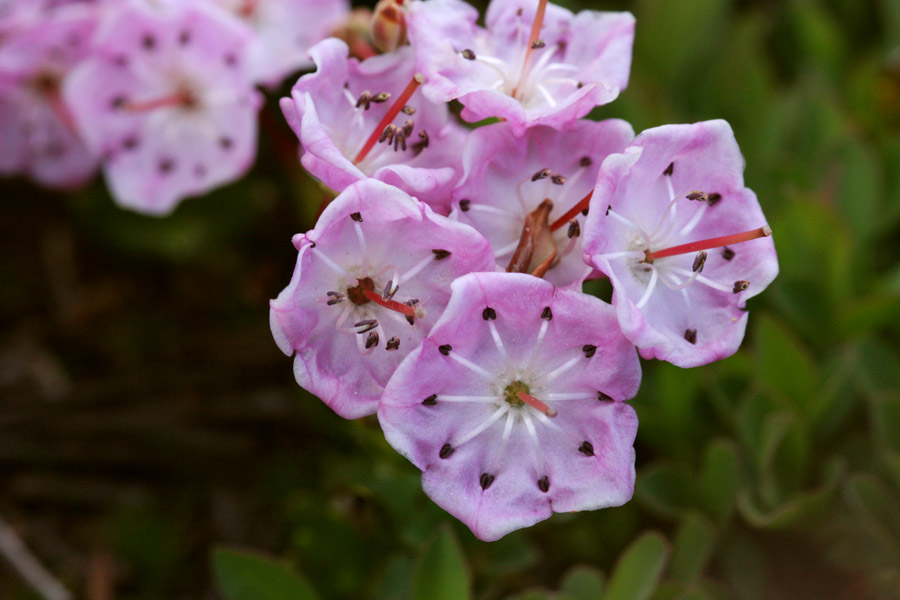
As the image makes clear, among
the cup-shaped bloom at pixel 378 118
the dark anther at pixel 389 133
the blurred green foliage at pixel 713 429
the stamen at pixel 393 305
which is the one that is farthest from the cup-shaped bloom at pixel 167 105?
the stamen at pixel 393 305

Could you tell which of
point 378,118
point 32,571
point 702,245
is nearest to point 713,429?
point 702,245

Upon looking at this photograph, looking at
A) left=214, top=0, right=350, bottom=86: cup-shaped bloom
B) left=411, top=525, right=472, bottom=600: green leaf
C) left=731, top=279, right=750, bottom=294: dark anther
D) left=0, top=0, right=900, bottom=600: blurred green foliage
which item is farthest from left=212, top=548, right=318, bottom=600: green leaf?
left=214, top=0, right=350, bottom=86: cup-shaped bloom

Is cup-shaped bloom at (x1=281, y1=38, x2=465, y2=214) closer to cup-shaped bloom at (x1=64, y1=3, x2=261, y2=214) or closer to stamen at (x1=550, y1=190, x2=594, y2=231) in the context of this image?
stamen at (x1=550, y1=190, x2=594, y2=231)

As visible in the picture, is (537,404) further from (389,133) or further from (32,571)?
(32,571)

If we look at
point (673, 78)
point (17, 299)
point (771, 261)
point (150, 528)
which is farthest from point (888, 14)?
point (17, 299)

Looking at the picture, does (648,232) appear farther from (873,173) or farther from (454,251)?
(873,173)

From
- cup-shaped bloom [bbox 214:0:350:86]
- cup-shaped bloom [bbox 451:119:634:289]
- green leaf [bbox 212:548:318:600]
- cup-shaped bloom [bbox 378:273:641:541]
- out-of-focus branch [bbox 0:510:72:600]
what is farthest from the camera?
cup-shaped bloom [bbox 214:0:350:86]

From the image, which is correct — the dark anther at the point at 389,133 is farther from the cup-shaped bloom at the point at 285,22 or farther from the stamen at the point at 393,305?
the cup-shaped bloom at the point at 285,22
